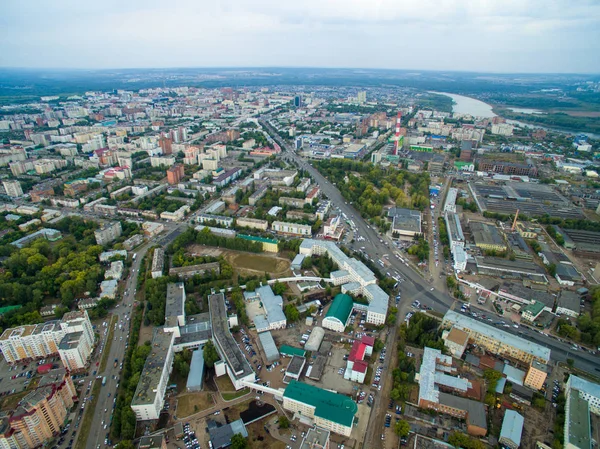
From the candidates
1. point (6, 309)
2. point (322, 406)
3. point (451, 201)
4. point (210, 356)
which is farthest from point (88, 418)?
point (451, 201)

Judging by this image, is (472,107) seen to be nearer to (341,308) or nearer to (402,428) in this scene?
(341,308)

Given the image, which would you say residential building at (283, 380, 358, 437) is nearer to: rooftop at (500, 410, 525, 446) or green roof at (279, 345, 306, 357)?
green roof at (279, 345, 306, 357)

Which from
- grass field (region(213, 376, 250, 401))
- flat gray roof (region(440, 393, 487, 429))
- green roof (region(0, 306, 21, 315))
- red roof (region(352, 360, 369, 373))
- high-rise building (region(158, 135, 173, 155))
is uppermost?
high-rise building (region(158, 135, 173, 155))

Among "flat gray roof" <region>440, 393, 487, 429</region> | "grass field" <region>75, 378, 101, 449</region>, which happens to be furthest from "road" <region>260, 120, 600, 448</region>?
"grass field" <region>75, 378, 101, 449</region>

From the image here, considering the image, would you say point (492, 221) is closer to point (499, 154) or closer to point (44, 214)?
point (499, 154)

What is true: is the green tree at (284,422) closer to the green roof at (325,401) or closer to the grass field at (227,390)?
the green roof at (325,401)

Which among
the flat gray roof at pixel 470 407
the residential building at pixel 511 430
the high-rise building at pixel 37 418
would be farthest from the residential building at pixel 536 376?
the high-rise building at pixel 37 418

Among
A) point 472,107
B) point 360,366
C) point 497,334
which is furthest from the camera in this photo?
point 472,107
